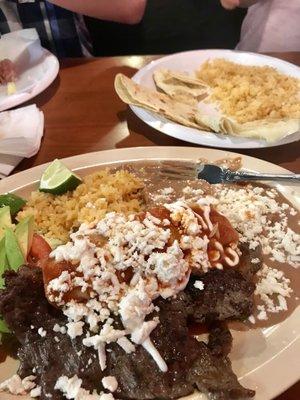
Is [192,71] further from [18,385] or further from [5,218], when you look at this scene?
[18,385]

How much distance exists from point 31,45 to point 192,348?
2132 millimetres

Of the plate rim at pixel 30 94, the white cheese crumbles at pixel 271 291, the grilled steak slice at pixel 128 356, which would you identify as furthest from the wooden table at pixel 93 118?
the grilled steak slice at pixel 128 356

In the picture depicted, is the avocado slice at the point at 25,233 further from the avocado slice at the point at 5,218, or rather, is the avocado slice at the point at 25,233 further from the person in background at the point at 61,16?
the person in background at the point at 61,16

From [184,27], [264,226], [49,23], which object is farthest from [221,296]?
[184,27]

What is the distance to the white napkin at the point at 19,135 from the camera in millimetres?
2117

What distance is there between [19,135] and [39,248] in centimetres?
76

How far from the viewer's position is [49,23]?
3.06 metres

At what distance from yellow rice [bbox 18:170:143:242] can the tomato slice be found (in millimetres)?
82

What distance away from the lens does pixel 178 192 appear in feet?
6.17

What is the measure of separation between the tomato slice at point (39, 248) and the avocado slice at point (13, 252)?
0.18 feet

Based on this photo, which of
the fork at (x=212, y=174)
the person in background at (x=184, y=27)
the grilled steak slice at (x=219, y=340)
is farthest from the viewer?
the person in background at (x=184, y=27)

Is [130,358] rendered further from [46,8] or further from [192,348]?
[46,8]

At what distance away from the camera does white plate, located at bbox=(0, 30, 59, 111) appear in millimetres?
2553

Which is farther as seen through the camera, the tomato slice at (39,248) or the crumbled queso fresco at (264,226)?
the tomato slice at (39,248)
